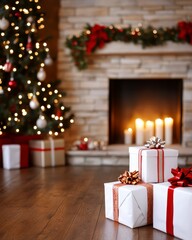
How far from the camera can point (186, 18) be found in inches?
204

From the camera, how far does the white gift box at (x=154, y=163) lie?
265cm

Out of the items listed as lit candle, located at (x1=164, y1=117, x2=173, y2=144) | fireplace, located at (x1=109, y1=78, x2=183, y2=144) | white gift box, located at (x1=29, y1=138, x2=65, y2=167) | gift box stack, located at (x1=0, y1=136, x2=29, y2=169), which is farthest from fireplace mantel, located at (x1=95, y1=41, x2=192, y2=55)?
gift box stack, located at (x1=0, y1=136, x2=29, y2=169)

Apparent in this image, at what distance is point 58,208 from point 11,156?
190 centimetres

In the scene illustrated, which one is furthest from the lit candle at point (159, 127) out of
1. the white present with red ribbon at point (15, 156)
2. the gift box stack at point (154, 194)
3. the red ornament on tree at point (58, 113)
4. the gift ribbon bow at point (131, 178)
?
the gift ribbon bow at point (131, 178)

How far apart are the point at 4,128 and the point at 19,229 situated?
100 inches

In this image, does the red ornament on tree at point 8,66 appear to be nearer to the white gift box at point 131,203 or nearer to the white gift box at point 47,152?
the white gift box at point 47,152

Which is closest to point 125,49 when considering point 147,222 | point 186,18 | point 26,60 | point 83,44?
point 83,44

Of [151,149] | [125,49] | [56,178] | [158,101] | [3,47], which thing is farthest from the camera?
[158,101]

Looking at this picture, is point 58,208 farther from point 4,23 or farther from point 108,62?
point 108,62

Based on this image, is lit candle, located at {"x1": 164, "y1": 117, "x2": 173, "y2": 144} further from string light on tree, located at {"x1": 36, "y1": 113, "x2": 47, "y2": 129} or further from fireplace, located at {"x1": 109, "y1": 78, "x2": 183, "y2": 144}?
string light on tree, located at {"x1": 36, "y1": 113, "x2": 47, "y2": 129}

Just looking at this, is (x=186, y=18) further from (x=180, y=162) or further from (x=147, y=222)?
(x=147, y=222)

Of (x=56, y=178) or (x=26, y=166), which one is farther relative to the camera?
(x=26, y=166)

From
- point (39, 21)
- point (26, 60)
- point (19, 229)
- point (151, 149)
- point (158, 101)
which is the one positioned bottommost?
point (19, 229)

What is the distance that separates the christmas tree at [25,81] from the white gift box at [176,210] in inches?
101
